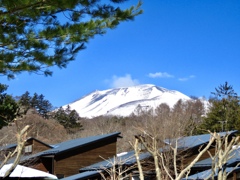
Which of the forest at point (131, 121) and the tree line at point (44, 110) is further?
the tree line at point (44, 110)

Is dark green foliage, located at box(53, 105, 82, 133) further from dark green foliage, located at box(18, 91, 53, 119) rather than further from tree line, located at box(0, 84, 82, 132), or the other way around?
dark green foliage, located at box(18, 91, 53, 119)

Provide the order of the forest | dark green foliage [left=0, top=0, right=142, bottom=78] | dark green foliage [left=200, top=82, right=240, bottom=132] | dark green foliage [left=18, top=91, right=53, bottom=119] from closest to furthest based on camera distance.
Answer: dark green foliage [left=0, top=0, right=142, bottom=78]
the forest
dark green foliage [left=200, top=82, right=240, bottom=132]
dark green foliage [left=18, top=91, right=53, bottom=119]

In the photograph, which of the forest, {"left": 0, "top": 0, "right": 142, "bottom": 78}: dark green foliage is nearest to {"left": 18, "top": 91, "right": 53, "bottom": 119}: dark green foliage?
the forest

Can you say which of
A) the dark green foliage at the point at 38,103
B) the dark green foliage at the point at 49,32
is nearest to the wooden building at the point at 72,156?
the dark green foliage at the point at 49,32

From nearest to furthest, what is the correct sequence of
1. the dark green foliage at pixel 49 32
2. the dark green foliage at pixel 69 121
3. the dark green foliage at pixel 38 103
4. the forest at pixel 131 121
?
1. the dark green foliage at pixel 49 32
2. the forest at pixel 131 121
3. the dark green foliage at pixel 69 121
4. the dark green foliage at pixel 38 103

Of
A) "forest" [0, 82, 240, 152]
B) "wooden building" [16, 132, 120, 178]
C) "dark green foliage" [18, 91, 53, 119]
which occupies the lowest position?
"wooden building" [16, 132, 120, 178]

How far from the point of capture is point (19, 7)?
814 cm

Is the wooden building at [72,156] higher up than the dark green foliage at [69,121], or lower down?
lower down

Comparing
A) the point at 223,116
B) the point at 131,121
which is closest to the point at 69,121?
the point at 131,121

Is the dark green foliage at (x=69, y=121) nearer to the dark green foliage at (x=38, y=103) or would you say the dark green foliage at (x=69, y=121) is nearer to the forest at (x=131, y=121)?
the forest at (x=131, y=121)

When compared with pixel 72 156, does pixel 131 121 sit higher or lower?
higher

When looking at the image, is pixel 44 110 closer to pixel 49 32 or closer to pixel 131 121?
pixel 131 121

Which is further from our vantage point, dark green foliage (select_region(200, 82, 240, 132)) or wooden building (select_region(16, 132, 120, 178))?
dark green foliage (select_region(200, 82, 240, 132))

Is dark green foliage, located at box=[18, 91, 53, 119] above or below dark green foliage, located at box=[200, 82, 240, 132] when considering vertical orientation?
above
